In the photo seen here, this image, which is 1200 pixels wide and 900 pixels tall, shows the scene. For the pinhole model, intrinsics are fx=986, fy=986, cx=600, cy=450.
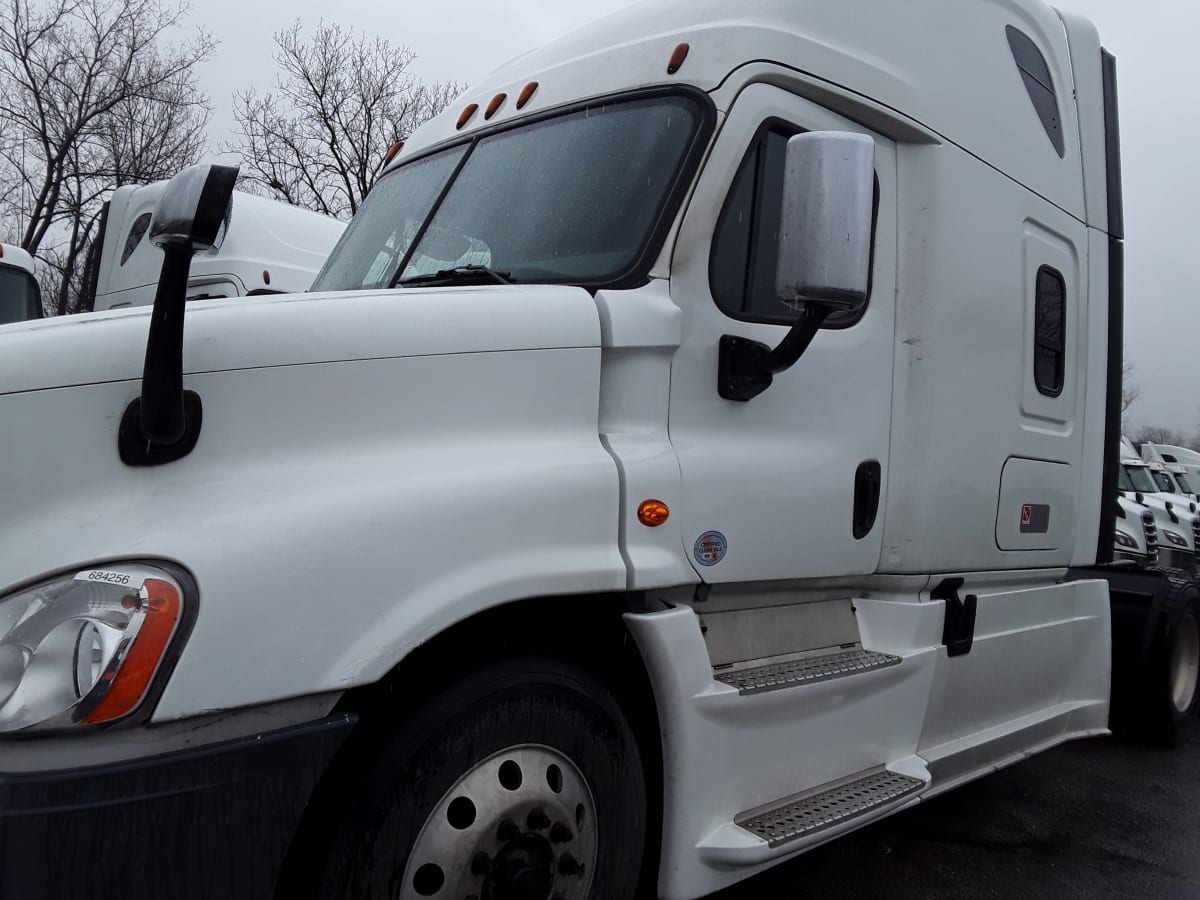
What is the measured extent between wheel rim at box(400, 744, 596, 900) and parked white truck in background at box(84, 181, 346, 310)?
5190 millimetres

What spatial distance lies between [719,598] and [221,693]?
1495 millimetres

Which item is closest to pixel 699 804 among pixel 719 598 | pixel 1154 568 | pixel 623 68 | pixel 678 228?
pixel 719 598

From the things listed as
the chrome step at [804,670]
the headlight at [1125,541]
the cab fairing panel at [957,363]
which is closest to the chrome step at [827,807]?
the chrome step at [804,670]

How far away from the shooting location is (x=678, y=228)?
274 centimetres

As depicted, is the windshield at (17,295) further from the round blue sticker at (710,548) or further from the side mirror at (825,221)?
the side mirror at (825,221)

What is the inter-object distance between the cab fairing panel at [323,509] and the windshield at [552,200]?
0.51 meters

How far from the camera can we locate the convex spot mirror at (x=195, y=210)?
1.91 m

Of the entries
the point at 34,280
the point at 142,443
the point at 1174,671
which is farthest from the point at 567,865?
the point at 34,280

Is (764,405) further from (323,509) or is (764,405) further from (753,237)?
(323,509)

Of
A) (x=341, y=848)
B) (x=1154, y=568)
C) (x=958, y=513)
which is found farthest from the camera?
(x=1154, y=568)

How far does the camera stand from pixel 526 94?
3.36m

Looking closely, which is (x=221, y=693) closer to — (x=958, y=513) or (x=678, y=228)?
(x=678, y=228)

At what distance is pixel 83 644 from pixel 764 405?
6.22 ft

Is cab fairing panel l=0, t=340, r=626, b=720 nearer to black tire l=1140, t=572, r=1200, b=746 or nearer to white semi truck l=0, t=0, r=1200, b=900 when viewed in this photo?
white semi truck l=0, t=0, r=1200, b=900
